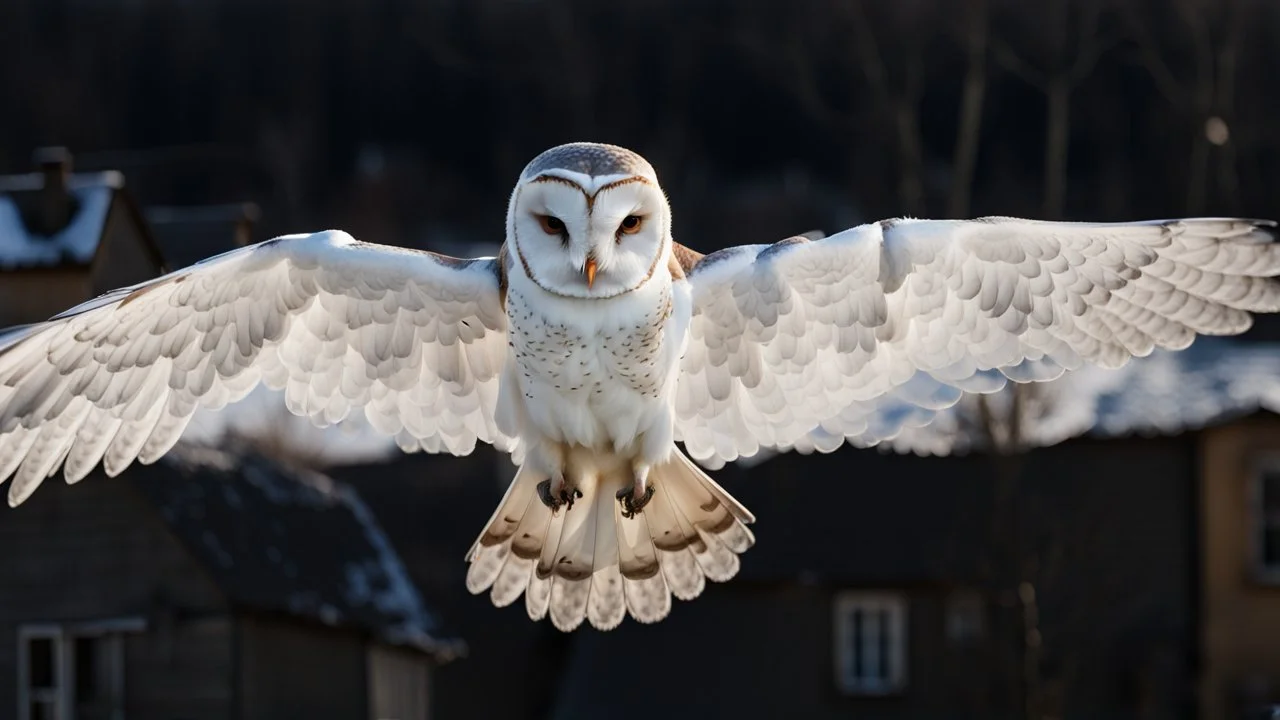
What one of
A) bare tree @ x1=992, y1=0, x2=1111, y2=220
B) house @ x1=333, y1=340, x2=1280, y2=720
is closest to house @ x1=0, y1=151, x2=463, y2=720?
house @ x1=333, y1=340, x2=1280, y2=720

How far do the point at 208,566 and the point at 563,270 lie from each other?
9.72 metres

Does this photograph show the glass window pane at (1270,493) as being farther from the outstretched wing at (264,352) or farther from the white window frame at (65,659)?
the outstretched wing at (264,352)

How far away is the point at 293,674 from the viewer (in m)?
17.8

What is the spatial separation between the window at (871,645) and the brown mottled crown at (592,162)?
51.0ft

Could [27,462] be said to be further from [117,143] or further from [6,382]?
[117,143]

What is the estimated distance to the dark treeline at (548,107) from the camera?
140 ft

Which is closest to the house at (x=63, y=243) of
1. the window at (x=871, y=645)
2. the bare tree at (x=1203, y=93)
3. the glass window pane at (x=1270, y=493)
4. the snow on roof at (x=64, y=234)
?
the snow on roof at (x=64, y=234)

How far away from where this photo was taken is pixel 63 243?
Result: 1662 cm

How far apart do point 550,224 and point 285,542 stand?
11.4 meters

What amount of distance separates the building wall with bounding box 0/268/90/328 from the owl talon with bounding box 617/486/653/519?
9247 mm

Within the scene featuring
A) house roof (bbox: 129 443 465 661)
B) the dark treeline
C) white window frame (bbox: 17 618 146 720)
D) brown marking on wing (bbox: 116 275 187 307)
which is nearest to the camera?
brown marking on wing (bbox: 116 275 187 307)

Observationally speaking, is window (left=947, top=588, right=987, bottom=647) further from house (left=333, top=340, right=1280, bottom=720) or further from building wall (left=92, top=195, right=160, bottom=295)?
building wall (left=92, top=195, right=160, bottom=295)

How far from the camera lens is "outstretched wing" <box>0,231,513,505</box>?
8117 mm

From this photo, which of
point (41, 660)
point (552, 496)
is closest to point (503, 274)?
point (552, 496)
